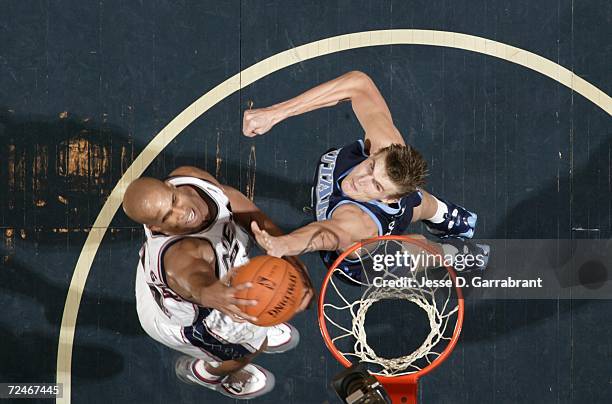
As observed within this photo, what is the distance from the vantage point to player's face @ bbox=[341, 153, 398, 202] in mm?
5258

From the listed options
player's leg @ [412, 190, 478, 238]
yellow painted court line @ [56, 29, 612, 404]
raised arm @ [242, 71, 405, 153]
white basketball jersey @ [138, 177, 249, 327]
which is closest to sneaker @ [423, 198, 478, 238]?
player's leg @ [412, 190, 478, 238]

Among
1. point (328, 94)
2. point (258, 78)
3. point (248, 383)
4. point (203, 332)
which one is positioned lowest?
point (248, 383)

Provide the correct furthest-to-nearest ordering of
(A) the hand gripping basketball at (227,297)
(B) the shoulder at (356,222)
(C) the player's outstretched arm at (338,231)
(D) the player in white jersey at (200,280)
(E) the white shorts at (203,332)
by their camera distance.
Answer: (E) the white shorts at (203,332), (B) the shoulder at (356,222), (C) the player's outstretched arm at (338,231), (D) the player in white jersey at (200,280), (A) the hand gripping basketball at (227,297)

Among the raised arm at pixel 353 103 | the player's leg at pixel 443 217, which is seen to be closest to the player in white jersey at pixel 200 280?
the raised arm at pixel 353 103

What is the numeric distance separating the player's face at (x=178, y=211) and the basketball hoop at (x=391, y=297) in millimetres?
1196

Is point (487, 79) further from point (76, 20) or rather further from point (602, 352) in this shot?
point (76, 20)

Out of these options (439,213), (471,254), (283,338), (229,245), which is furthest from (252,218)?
(471,254)

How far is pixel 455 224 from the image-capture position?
19.9ft

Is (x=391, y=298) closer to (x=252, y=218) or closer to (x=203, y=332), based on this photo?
(x=252, y=218)

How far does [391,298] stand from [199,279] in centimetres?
186

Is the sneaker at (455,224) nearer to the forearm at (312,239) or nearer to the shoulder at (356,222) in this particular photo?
the shoulder at (356,222)

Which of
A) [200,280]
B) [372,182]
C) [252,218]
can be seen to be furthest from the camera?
[252,218]

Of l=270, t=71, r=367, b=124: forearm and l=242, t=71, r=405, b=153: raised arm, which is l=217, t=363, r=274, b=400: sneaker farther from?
l=270, t=71, r=367, b=124: forearm

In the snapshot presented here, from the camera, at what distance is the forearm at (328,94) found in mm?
6055
